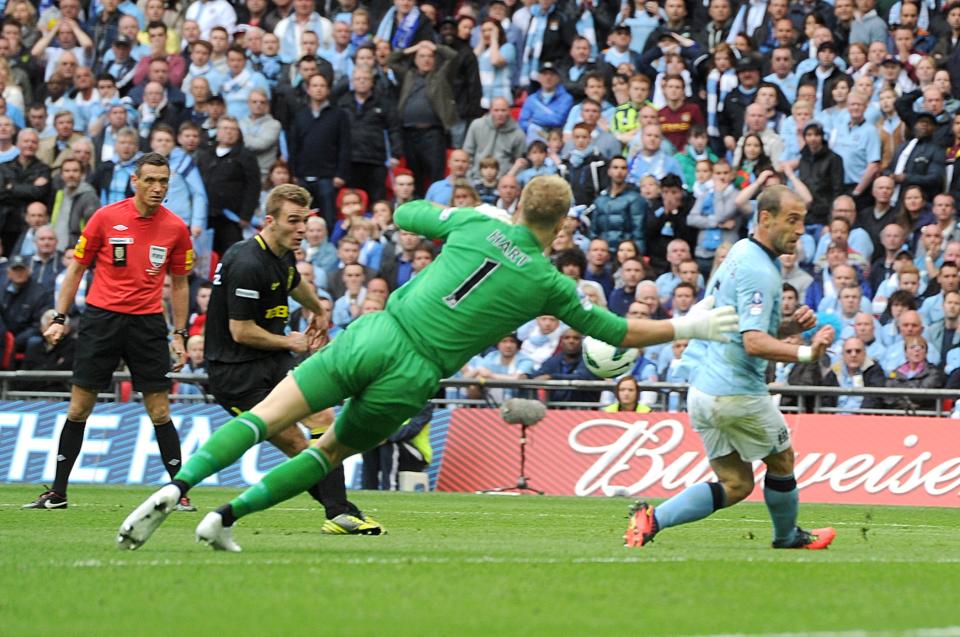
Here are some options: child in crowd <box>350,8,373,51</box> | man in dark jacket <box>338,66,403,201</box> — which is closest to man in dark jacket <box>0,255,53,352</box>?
man in dark jacket <box>338,66,403,201</box>

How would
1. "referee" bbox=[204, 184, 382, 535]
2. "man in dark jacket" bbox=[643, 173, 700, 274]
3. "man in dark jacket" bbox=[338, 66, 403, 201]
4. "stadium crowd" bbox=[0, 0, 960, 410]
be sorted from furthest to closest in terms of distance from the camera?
1. "man in dark jacket" bbox=[338, 66, 403, 201]
2. "man in dark jacket" bbox=[643, 173, 700, 274]
3. "stadium crowd" bbox=[0, 0, 960, 410]
4. "referee" bbox=[204, 184, 382, 535]

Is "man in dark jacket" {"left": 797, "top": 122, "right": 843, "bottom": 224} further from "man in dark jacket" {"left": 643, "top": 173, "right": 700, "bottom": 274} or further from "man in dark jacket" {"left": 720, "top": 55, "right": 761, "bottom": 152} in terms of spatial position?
"man in dark jacket" {"left": 643, "top": 173, "right": 700, "bottom": 274}

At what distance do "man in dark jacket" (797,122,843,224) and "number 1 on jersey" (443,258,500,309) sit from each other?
12787 millimetres

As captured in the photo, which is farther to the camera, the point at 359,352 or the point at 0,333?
the point at 0,333

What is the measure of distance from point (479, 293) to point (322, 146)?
49.2 ft

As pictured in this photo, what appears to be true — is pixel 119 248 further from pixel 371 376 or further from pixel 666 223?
pixel 666 223

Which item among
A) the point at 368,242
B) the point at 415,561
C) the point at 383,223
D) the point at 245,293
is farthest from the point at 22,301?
the point at 415,561

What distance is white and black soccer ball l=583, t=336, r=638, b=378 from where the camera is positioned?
32.6ft

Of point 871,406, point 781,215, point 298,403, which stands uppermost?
point 781,215

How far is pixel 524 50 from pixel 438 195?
3396 mm

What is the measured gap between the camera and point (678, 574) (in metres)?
8.70

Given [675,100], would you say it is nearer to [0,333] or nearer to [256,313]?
[0,333]

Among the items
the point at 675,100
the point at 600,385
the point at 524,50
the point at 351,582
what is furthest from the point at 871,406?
the point at 351,582

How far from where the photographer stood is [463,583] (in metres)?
8.13
